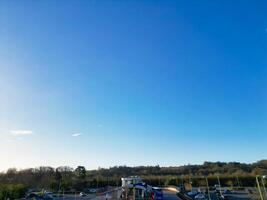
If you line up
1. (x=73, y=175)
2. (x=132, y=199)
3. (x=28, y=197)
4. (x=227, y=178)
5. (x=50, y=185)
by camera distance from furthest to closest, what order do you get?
1. (x=73, y=175)
2. (x=227, y=178)
3. (x=50, y=185)
4. (x=28, y=197)
5. (x=132, y=199)

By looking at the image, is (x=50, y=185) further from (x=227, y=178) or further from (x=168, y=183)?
(x=227, y=178)

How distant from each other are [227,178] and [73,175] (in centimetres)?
3576

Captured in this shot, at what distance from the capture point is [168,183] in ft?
176

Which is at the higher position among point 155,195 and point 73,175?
point 73,175

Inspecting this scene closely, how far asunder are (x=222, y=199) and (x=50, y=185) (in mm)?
34752

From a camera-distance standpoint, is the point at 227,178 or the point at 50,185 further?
the point at 227,178

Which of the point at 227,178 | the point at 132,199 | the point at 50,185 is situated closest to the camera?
the point at 132,199

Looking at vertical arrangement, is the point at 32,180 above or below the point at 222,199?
above

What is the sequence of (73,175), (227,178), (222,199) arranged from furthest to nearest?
(73,175), (227,178), (222,199)

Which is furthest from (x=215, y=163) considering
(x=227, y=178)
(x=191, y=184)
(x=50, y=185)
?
(x=50, y=185)

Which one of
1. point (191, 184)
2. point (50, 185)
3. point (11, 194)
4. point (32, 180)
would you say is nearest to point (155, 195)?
point (11, 194)

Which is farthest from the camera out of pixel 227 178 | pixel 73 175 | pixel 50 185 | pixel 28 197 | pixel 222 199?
pixel 73 175

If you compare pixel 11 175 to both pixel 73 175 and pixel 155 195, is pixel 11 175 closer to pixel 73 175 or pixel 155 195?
pixel 73 175

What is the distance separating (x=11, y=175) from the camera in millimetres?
53656
